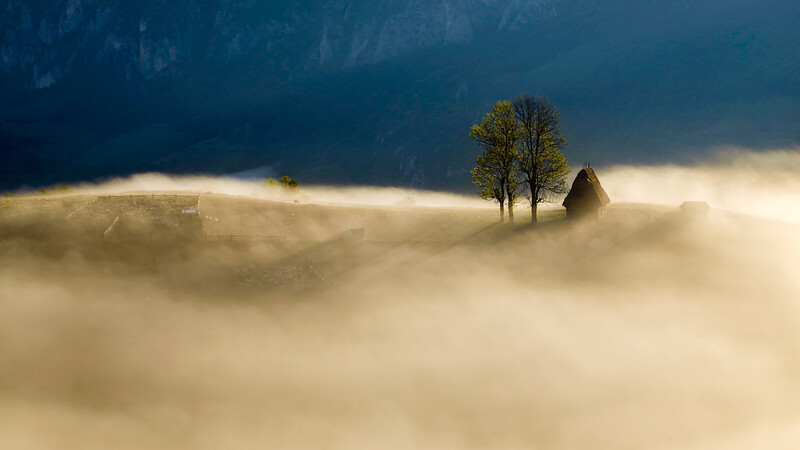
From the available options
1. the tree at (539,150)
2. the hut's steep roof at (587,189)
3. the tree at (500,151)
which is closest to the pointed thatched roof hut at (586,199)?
the hut's steep roof at (587,189)

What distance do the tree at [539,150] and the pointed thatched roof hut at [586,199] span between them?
2.09m

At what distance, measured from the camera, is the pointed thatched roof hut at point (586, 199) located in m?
85.6

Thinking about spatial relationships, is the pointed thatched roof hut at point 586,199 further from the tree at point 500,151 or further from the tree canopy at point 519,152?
the tree at point 500,151

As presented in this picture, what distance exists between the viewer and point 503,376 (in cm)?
5784

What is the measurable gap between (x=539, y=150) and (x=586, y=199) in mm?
8597

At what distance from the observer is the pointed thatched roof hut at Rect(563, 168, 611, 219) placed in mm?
85625

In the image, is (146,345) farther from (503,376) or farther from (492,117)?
(492,117)

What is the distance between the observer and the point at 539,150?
285 feet

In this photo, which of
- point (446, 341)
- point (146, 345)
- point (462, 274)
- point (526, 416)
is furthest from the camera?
point (462, 274)

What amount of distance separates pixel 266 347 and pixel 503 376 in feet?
67.1

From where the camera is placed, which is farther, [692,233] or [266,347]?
[692,233]

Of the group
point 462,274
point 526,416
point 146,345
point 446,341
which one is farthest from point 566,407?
point 146,345

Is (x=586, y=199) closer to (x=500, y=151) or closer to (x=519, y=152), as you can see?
(x=519, y=152)

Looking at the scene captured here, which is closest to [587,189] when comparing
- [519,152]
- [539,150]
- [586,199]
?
[586,199]
